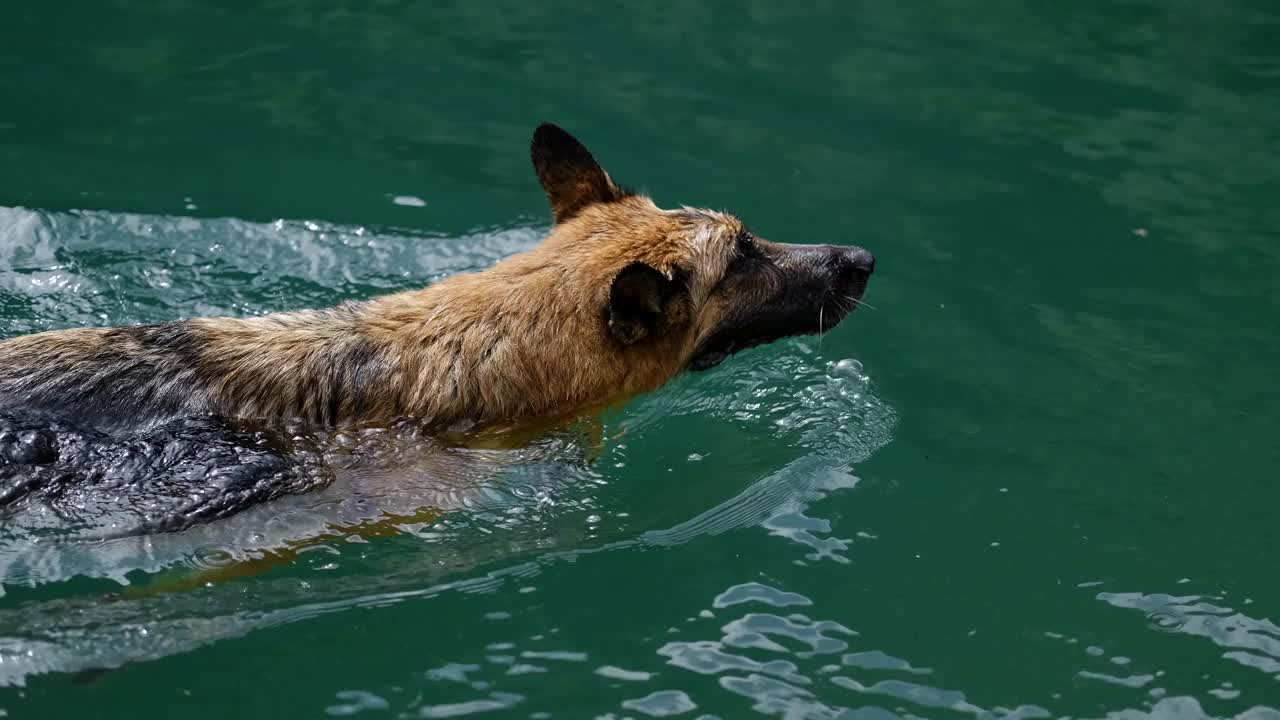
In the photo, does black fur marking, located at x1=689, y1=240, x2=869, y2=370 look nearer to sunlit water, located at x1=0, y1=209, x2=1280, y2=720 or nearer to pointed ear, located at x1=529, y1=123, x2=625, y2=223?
sunlit water, located at x1=0, y1=209, x2=1280, y2=720

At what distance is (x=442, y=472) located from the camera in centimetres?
583

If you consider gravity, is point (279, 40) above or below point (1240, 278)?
above

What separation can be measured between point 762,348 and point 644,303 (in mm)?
2035

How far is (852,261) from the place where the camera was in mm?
6668

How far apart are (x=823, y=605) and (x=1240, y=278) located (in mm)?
4591

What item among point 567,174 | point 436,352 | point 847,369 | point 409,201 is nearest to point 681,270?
point 567,174

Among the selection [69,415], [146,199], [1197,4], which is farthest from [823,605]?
[1197,4]

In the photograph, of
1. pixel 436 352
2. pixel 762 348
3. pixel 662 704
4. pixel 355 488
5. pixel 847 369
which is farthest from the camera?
pixel 762 348

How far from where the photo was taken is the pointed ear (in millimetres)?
6535

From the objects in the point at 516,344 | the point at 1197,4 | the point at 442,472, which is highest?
the point at 1197,4

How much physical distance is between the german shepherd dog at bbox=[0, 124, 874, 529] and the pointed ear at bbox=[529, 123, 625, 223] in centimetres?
4

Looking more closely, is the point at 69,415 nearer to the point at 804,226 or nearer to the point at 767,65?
the point at 804,226

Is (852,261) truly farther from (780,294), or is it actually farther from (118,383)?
(118,383)

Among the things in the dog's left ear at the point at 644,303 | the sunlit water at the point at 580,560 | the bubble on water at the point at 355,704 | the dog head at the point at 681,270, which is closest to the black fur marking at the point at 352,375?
the sunlit water at the point at 580,560
